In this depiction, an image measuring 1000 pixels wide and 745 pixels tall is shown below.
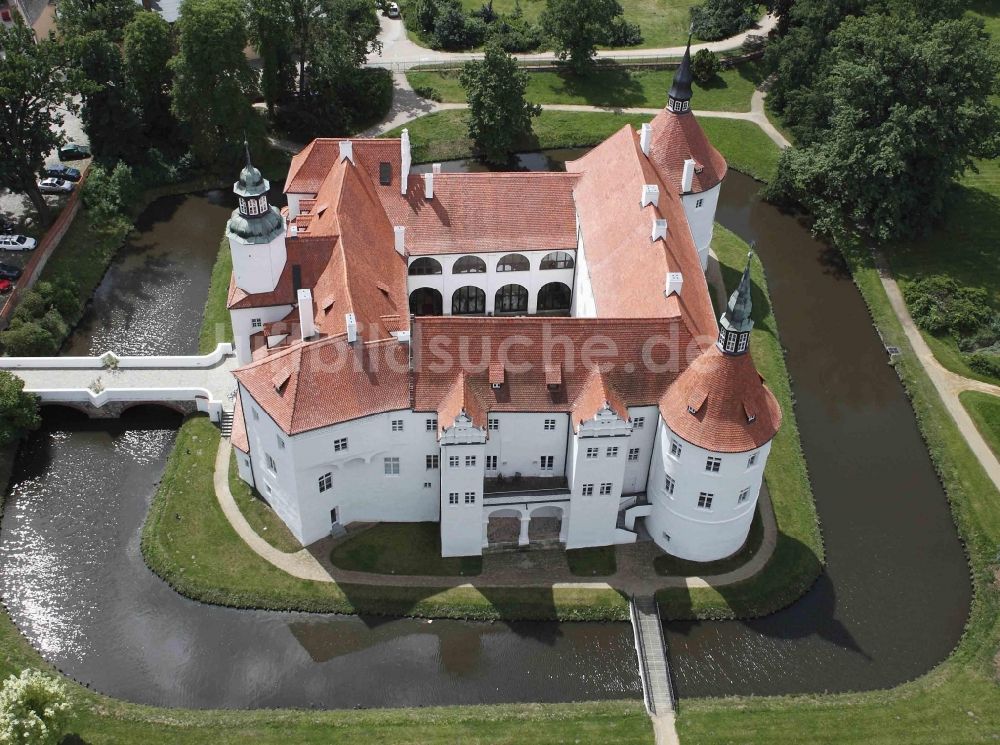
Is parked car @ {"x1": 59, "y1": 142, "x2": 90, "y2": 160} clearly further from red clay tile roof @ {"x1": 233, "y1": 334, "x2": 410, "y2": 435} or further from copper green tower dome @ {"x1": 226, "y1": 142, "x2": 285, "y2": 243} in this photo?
red clay tile roof @ {"x1": 233, "y1": 334, "x2": 410, "y2": 435}

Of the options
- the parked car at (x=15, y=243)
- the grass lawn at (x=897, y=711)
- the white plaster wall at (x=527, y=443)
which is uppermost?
the white plaster wall at (x=527, y=443)

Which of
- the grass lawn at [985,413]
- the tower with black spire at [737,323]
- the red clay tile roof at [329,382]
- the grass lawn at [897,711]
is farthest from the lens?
the grass lawn at [985,413]

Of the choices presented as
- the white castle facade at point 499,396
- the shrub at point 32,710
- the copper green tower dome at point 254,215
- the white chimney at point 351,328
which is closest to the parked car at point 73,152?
the white castle facade at point 499,396

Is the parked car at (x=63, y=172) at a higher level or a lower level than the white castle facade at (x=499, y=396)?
lower

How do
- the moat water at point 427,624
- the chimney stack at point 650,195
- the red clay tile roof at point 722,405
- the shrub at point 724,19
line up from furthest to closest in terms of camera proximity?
the shrub at point 724,19, the chimney stack at point 650,195, the red clay tile roof at point 722,405, the moat water at point 427,624

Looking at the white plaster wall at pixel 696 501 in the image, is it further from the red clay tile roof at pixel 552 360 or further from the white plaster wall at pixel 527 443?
the white plaster wall at pixel 527 443

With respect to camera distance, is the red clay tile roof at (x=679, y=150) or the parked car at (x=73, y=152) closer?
the red clay tile roof at (x=679, y=150)

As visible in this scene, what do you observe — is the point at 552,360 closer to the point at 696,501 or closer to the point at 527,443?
the point at 527,443
